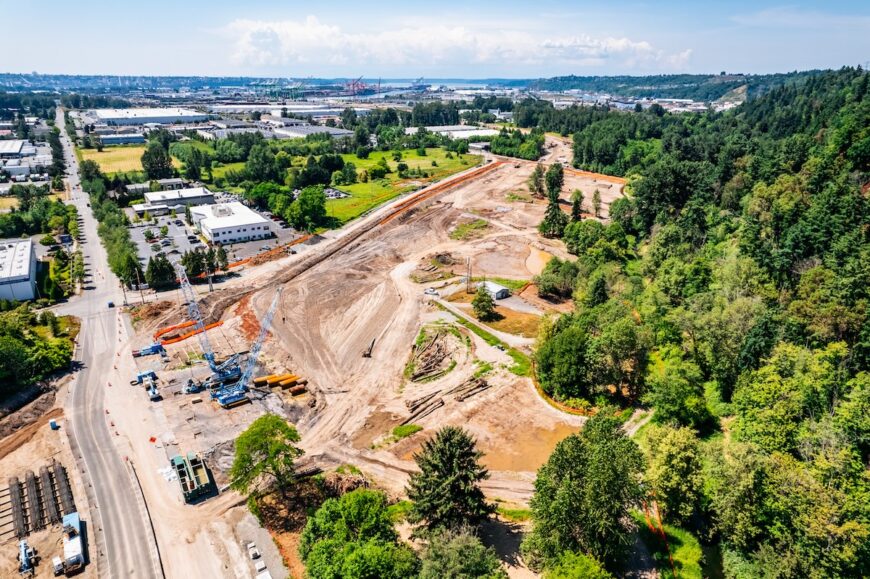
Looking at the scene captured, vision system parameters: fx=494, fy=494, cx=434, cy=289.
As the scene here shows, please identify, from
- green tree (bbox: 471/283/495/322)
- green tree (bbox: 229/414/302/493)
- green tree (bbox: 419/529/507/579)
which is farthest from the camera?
green tree (bbox: 471/283/495/322)

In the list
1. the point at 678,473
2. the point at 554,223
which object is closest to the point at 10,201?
the point at 554,223

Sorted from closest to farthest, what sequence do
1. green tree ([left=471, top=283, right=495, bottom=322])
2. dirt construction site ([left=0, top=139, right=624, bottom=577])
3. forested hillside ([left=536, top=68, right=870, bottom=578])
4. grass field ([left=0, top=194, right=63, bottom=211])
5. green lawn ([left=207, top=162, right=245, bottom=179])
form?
forested hillside ([left=536, top=68, right=870, bottom=578])
dirt construction site ([left=0, top=139, right=624, bottom=577])
green tree ([left=471, top=283, right=495, bottom=322])
grass field ([left=0, top=194, right=63, bottom=211])
green lawn ([left=207, top=162, right=245, bottom=179])

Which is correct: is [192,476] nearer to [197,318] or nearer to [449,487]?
[449,487]

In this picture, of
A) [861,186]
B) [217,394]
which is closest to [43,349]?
[217,394]

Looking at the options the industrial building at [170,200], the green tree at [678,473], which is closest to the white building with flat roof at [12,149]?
the industrial building at [170,200]

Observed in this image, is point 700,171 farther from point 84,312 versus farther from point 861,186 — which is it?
point 84,312

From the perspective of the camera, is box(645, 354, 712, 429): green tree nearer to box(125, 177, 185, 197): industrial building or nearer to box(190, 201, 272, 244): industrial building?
box(190, 201, 272, 244): industrial building

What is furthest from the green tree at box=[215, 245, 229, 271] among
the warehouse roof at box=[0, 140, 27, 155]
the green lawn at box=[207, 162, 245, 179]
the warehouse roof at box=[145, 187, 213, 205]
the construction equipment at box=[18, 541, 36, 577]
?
the warehouse roof at box=[0, 140, 27, 155]
